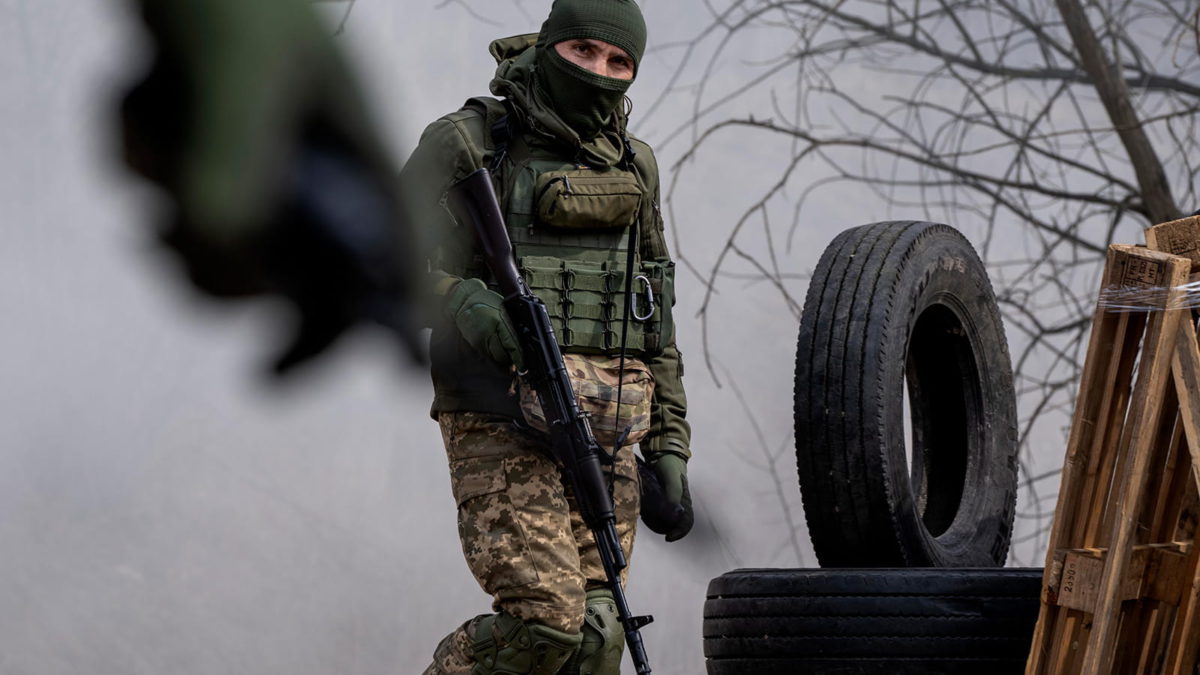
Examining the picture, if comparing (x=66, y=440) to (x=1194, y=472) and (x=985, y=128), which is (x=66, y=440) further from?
(x=985, y=128)

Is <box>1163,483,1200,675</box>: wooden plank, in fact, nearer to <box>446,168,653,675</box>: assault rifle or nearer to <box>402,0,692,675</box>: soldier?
<box>446,168,653,675</box>: assault rifle

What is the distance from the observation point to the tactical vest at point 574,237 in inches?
111

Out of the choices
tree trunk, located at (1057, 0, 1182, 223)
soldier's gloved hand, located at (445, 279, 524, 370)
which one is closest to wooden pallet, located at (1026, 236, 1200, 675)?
soldier's gloved hand, located at (445, 279, 524, 370)

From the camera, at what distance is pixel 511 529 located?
2.72 metres

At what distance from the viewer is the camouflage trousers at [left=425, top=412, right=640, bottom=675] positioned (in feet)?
8.83

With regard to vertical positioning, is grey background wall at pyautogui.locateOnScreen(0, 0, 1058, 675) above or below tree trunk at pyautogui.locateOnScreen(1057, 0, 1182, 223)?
below

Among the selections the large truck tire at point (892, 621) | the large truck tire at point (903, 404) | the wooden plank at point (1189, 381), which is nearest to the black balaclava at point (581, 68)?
the large truck tire at point (903, 404)

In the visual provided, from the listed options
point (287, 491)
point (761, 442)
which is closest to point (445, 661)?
point (287, 491)

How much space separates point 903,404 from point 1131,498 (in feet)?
3.94

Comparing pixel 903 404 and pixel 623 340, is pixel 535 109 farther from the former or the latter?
pixel 903 404

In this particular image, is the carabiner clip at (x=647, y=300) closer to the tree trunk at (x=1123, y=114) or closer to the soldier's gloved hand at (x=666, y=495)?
the soldier's gloved hand at (x=666, y=495)

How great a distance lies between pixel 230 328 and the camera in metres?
3.35

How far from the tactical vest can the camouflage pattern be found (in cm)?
3

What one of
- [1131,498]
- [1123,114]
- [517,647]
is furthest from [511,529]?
[1123,114]
